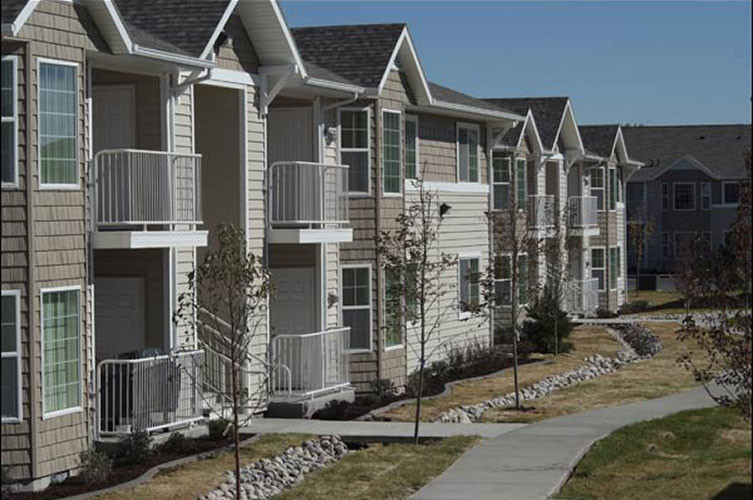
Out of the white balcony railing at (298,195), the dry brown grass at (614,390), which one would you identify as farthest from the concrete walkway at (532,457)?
the white balcony railing at (298,195)

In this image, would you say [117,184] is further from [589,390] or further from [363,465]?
[589,390]

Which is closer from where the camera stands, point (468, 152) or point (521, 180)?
point (468, 152)

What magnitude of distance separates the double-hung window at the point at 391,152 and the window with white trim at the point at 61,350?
35.0 ft

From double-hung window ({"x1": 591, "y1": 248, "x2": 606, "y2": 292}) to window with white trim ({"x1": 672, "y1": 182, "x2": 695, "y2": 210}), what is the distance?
81.6 feet

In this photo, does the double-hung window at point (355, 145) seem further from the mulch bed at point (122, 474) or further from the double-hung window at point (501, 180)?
the double-hung window at point (501, 180)

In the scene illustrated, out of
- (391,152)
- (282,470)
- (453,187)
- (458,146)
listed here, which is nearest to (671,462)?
(282,470)

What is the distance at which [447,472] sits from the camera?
18.3 meters

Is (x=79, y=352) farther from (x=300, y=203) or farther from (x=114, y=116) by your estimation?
(x=300, y=203)

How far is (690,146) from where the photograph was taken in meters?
78.4

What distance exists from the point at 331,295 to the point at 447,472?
8001mm

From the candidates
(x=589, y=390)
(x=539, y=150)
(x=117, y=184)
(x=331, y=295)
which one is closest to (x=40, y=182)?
(x=117, y=184)

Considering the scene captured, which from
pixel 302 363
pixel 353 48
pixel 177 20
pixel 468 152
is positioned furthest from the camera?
pixel 468 152

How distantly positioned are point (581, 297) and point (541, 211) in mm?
7414

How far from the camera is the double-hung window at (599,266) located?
2093 inches
